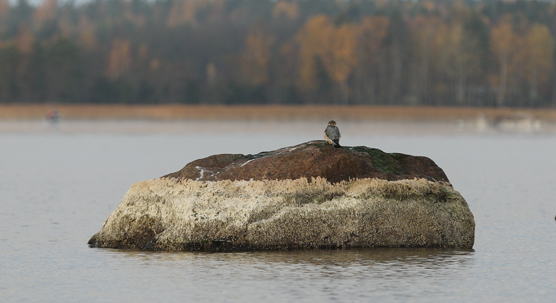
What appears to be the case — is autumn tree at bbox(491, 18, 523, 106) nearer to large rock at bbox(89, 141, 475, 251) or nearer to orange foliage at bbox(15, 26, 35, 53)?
orange foliage at bbox(15, 26, 35, 53)

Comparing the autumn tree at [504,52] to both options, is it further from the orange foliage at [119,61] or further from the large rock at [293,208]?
the large rock at [293,208]

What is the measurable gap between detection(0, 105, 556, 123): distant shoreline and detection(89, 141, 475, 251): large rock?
8459cm

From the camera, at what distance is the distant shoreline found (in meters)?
102

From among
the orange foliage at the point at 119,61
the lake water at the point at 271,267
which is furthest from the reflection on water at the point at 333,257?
the orange foliage at the point at 119,61

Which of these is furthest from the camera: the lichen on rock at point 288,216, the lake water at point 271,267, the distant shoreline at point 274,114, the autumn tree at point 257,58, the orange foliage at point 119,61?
the orange foliage at point 119,61

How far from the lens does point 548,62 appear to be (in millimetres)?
133625

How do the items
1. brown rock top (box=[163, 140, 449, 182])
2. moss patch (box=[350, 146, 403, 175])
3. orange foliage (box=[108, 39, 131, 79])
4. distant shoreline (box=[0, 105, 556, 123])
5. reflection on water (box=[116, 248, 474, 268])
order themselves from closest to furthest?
1. reflection on water (box=[116, 248, 474, 268])
2. brown rock top (box=[163, 140, 449, 182])
3. moss patch (box=[350, 146, 403, 175])
4. distant shoreline (box=[0, 105, 556, 123])
5. orange foliage (box=[108, 39, 131, 79])

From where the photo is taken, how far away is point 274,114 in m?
106

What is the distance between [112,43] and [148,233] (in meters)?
176

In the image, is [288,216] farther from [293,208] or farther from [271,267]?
[271,267]

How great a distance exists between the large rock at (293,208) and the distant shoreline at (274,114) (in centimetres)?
8459

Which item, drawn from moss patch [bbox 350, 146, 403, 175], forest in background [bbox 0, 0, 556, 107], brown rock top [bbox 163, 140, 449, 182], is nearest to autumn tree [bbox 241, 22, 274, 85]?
forest in background [bbox 0, 0, 556, 107]

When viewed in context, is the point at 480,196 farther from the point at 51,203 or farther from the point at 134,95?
the point at 134,95

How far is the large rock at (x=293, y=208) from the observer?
14.2m
